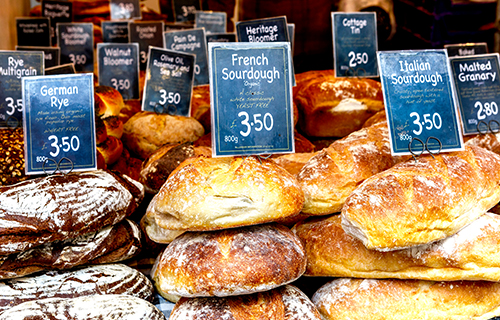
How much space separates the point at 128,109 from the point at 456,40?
97.8 inches

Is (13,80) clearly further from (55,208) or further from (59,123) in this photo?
(55,208)

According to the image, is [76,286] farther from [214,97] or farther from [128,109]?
[128,109]

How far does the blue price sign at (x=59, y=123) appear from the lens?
2.07 metres

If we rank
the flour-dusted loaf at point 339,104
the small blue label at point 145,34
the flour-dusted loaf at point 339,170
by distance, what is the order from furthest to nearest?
the small blue label at point 145,34, the flour-dusted loaf at point 339,104, the flour-dusted loaf at point 339,170

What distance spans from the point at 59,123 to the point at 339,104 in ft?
5.44

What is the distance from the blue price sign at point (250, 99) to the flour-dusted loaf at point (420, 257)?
44cm

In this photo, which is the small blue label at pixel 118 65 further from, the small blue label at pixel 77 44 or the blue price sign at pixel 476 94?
the blue price sign at pixel 476 94

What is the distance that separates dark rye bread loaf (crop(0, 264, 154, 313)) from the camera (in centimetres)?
198

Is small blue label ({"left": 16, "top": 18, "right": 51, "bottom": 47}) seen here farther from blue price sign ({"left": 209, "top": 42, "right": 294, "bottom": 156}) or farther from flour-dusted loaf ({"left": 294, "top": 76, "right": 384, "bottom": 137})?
blue price sign ({"left": 209, "top": 42, "right": 294, "bottom": 156})

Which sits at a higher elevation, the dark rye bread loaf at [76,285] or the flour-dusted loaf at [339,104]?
the flour-dusted loaf at [339,104]

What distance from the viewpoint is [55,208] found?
193cm

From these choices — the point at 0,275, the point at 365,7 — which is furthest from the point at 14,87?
the point at 365,7

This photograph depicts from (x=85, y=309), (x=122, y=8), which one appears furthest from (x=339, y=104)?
(x=122, y=8)

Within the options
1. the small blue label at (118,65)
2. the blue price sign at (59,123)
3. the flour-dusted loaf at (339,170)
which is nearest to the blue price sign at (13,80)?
the blue price sign at (59,123)
